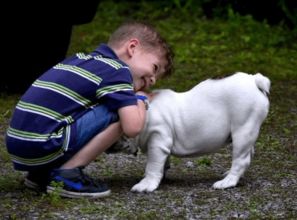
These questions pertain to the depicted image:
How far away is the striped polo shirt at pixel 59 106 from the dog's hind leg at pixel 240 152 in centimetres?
59

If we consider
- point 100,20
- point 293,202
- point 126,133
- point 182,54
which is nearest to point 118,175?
point 126,133

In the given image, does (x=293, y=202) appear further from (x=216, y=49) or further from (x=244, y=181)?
(x=216, y=49)

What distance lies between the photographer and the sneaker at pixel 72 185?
4.34m

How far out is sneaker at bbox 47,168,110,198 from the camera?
14.2ft

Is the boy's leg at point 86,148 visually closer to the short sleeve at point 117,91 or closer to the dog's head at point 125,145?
the short sleeve at point 117,91

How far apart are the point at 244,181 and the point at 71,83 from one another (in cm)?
109

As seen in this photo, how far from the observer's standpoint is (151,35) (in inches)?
179

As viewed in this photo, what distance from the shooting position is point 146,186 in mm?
4496

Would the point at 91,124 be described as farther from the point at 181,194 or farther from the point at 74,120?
the point at 181,194

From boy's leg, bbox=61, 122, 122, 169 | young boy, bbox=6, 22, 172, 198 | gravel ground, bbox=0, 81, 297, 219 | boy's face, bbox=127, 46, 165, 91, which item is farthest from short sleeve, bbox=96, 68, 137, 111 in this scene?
gravel ground, bbox=0, 81, 297, 219

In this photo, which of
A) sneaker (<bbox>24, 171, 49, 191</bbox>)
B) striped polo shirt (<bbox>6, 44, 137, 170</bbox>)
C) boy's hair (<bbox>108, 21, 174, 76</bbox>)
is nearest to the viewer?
striped polo shirt (<bbox>6, 44, 137, 170</bbox>)

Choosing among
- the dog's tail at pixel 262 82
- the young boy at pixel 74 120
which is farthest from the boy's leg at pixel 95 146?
the dog's tail at pixel 262 82

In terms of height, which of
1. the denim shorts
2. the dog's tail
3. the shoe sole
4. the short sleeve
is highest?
the short sleeve

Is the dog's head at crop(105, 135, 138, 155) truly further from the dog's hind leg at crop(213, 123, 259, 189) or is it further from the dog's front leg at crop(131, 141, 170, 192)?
Result: the dog's hind leg at crop(213, 123, 259, 189)
